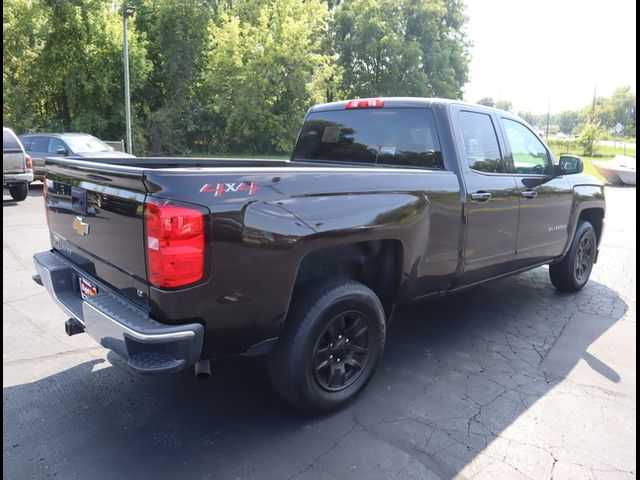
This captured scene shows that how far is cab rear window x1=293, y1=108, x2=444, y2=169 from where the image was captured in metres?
3.93

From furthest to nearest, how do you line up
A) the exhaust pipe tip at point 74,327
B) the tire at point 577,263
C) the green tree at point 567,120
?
1. the green tree at point 567,120
2. the tire at point 577,263
3. the exhaust pipe tip at point 74,327

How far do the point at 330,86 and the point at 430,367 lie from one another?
1156 inches

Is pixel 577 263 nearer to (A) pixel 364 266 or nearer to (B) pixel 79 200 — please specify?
(A) pixel 364 266

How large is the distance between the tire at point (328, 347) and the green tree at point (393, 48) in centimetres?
3345

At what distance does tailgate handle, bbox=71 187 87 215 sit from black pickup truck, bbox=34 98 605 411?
0.02 m

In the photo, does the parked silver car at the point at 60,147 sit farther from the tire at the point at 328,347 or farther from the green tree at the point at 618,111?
A: the green tree at the point at 618,111

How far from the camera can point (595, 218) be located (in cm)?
601

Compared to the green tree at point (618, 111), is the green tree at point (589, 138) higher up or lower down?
lower down

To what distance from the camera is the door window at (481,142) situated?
4008 millimetres

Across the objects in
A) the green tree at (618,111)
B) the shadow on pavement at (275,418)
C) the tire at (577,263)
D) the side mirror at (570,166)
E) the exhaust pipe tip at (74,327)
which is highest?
the green tree at (618,111)

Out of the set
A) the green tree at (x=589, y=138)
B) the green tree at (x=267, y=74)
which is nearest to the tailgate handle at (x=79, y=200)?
the green tree at (x=267, y=74)

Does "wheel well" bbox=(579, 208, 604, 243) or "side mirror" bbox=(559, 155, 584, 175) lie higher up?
"side mirror" bbox=(559, 155, 584, 175)

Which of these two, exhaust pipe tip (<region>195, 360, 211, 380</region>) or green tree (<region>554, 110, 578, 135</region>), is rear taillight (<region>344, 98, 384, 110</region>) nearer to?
exhaust pipe tip (<region>195, 360, 211, 380</region>)

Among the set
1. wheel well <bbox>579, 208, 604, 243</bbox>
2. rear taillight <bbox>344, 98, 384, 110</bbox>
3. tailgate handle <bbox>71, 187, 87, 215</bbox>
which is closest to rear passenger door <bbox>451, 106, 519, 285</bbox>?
rear taillight <bbox>344, 98, 384, 110</bbox>
